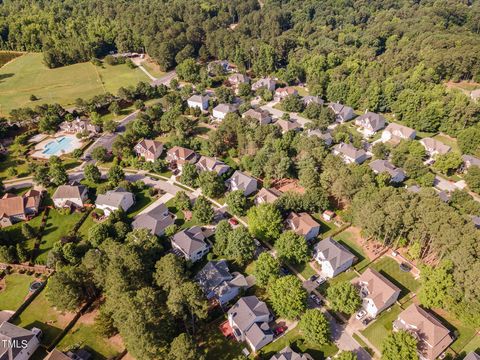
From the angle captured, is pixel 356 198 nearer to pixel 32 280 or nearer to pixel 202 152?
pixel 202 152

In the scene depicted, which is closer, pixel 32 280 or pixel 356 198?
pixel 32 280

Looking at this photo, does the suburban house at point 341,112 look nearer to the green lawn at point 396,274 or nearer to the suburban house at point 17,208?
the green lawn at point 396,274

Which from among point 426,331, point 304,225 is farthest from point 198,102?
point 426,331

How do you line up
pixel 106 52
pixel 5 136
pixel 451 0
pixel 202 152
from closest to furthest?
1. pixel 202 152
2. pixel 5 136
3. pixel 106 52
4. pixel 451 0

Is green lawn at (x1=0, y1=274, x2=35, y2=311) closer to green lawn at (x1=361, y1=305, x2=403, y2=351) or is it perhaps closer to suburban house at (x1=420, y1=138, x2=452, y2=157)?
green lawn at (x1=361, y1=305, x2=403, y2=351)

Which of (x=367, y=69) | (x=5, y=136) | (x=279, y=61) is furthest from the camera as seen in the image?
(x=279, y=61)

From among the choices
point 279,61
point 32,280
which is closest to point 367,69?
point 279,61

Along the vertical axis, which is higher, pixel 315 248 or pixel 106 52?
pixel 106 52
